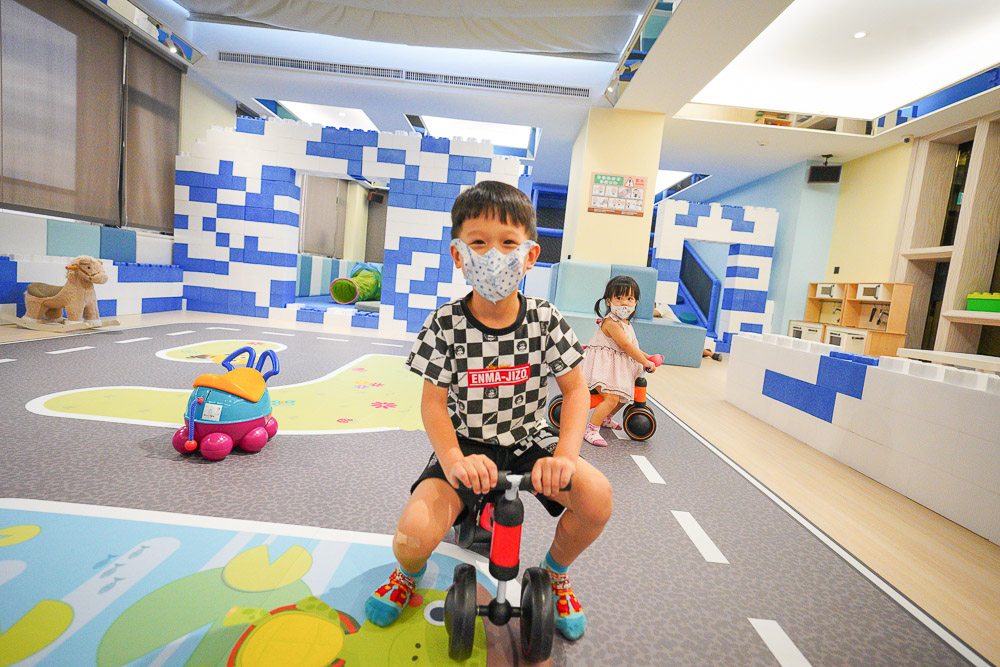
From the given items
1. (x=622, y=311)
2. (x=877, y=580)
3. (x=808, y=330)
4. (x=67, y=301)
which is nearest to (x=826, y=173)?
(x=808, y=330)

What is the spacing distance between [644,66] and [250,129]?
4.10 meters

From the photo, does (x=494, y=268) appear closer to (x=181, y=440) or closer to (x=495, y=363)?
(x=495, y=363)

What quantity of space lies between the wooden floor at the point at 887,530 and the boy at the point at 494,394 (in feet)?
3.11

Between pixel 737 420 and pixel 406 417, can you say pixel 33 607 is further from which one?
pixel 737 420

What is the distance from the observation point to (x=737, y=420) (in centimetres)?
288

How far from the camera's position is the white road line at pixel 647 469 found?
6.03ft

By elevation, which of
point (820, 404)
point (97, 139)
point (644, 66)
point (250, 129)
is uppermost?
point (644, 66)

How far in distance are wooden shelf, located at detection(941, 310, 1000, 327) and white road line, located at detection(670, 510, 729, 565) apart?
4.73m

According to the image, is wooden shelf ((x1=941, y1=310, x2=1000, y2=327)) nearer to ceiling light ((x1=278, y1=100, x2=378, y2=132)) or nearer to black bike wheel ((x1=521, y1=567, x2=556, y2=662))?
black bike wheel ((x1=521, y1=567, x2=556, y2=662))

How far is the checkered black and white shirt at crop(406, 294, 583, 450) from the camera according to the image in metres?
0.98

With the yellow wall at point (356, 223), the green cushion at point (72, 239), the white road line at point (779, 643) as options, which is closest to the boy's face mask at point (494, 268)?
the white road line at point (779, 643)

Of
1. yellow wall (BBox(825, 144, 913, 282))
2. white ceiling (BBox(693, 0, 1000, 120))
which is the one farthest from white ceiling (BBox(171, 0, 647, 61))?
yellow wall (BBox(825, 144, 913, 282))

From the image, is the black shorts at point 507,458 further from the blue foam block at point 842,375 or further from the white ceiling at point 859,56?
the white ceiling at point 859,56

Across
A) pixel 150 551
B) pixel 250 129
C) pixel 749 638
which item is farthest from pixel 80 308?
pixel 749 638
